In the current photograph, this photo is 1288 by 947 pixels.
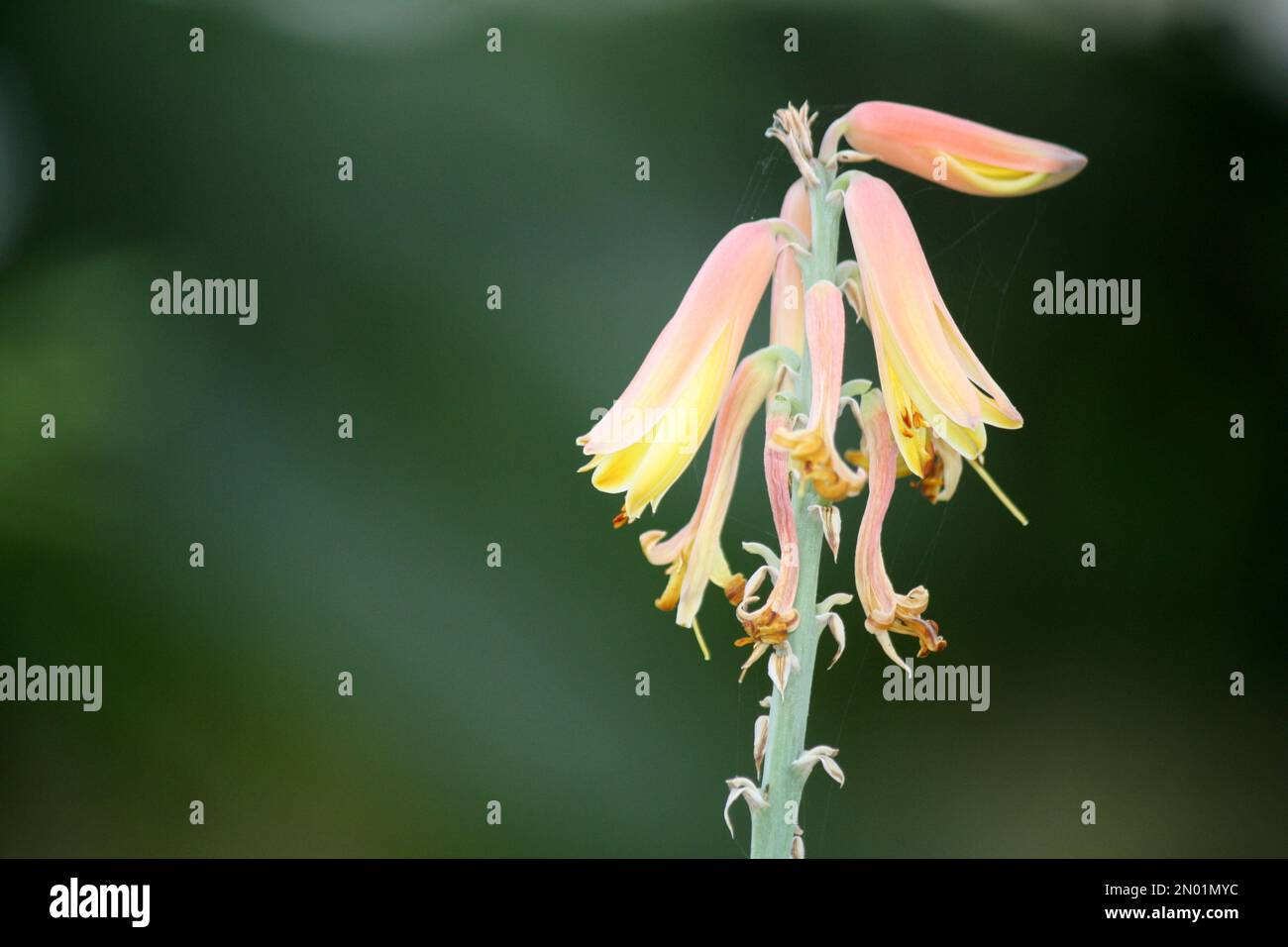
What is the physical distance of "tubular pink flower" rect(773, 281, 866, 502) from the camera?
118 centimetres

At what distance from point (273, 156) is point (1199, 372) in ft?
9.01

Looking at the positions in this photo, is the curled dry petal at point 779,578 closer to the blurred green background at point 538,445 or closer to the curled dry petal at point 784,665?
the curled dry petal at point 784,665

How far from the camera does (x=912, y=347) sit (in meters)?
1.33

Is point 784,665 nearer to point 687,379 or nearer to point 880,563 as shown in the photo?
point 880,563

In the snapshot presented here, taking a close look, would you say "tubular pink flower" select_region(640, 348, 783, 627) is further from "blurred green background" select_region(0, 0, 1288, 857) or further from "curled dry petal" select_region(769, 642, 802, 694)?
"blurred green background" select_region(0, 0, 1288, 857)

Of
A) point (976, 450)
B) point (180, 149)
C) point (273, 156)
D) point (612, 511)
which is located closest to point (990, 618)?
point (612, 511)

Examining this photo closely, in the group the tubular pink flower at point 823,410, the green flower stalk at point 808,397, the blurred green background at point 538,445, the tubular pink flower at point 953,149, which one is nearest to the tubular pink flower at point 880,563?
the green flower stalk at point 808,397

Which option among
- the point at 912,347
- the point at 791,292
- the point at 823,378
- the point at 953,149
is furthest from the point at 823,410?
the point at 953,149

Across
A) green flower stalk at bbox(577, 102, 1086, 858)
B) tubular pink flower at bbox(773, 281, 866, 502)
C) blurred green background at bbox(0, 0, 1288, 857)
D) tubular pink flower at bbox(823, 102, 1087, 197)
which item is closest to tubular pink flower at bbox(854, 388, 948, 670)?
green flower stalk at bbox(577, 102, 1086, 858)

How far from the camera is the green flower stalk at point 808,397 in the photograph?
126cm

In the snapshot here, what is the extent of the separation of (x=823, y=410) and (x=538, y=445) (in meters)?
2.03

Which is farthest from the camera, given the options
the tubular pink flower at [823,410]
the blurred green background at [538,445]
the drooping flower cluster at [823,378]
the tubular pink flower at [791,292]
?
the blurred green background at [538,445]

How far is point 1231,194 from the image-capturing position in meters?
3.00

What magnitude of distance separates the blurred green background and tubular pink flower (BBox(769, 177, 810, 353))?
5.00ft
